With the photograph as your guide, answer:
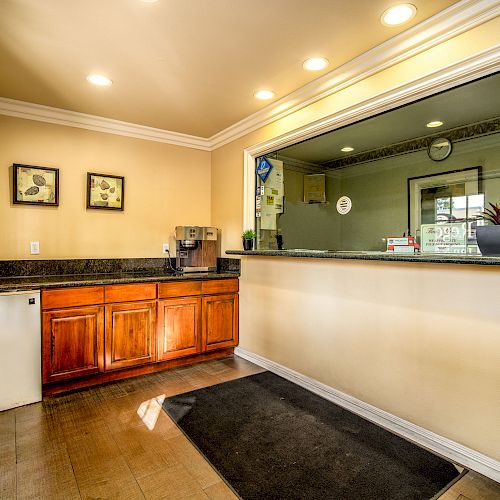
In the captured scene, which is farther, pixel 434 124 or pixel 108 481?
pixel 434 124

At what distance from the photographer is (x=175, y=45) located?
228 cm

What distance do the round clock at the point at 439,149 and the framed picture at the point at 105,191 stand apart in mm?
2907

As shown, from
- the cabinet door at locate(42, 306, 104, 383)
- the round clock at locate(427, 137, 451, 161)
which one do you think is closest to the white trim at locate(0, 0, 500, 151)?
the round clock at locate(427, 137, 451, 161)

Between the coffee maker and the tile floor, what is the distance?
4.62ft

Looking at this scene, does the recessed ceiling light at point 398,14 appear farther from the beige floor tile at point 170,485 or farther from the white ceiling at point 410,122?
the beige floor tile at point 170,485

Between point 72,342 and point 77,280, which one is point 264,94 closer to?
point 77,280

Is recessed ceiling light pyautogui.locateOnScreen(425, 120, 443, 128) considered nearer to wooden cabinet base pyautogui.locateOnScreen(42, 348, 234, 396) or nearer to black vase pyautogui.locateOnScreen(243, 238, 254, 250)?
black vase pyautogui.locateOnScreen(243, 238, 254, 250)

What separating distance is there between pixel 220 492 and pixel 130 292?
1.81 m

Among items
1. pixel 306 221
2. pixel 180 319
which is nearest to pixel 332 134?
pixel 306 221

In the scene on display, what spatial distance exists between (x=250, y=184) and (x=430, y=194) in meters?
1.77

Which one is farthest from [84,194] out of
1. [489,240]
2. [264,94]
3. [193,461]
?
[489,240]

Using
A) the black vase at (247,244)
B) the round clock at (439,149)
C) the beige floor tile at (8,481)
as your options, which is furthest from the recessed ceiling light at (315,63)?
the beige floor tile at (8,481)

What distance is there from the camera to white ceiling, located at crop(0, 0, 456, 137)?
194 cm

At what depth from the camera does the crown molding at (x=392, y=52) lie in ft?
6.10
